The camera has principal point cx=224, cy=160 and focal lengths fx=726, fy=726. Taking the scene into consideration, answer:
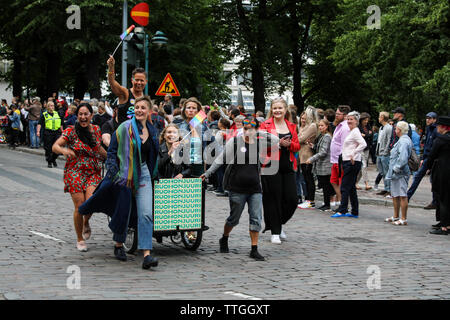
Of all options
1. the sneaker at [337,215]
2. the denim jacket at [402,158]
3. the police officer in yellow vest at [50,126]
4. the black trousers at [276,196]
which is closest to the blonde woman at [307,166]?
the sneaker at [337,215]

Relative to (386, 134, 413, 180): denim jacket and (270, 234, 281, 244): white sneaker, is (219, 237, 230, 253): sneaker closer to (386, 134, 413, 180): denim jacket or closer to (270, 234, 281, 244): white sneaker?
(270, 234, 281, 244): white sneaker

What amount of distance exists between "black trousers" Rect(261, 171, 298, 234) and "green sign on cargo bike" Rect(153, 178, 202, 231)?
1.21 metres

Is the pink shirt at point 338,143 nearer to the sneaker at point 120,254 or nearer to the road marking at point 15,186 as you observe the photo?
the road marking at point 15,186

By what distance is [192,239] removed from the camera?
9148 mm

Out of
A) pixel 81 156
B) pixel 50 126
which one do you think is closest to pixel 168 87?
pixel 50 126

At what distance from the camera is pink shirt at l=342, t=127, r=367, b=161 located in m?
13.3

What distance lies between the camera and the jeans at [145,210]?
310 inches

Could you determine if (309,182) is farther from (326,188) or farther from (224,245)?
(224,245)

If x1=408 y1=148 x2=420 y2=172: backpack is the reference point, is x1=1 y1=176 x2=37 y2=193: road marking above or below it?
below

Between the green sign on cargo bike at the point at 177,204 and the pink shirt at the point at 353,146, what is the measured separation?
16.8 feet

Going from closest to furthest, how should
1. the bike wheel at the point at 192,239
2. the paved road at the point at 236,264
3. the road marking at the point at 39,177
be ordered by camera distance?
1. the paved road at the point at 236,264
2. the bike wheel at the point at 192,239
3. the road marking at the point at 39,177

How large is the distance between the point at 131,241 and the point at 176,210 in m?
0.70

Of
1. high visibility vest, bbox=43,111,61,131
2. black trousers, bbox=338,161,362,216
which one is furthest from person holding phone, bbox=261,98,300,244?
high visibility vest, bbox=43,111,61,131

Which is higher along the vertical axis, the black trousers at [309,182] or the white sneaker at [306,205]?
the black trousers at [309,182]
